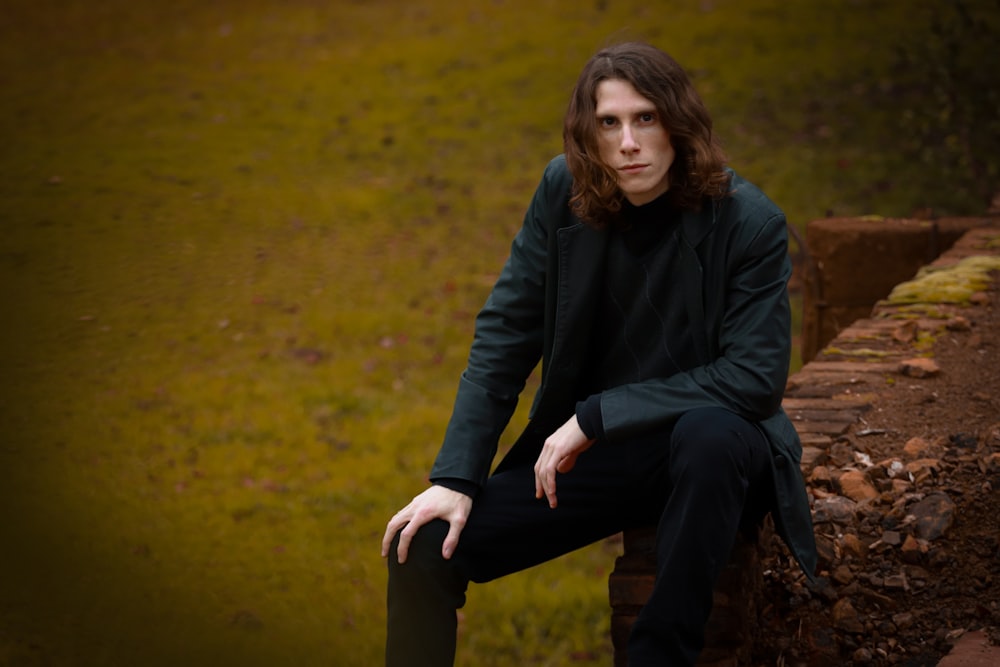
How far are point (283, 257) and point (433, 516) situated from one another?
6342mm

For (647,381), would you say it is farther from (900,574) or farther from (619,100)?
(900,574)

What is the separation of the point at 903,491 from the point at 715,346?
1.02 m

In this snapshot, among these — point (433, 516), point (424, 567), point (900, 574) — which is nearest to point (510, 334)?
point (433, 516)

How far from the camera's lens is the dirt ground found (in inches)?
114

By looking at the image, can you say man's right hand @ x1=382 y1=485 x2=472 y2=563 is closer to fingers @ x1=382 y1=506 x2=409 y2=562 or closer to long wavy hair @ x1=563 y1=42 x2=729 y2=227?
fingers @ x1=382 y1=506 x2=409 y2=562

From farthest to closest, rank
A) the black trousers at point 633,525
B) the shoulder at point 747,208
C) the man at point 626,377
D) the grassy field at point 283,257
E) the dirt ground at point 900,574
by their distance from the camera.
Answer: the grassy field at point 283,257, the dirt ground at point 900,574, the shoulder at point 747,208, the man at point 626,377, the black trousers at point 633,525

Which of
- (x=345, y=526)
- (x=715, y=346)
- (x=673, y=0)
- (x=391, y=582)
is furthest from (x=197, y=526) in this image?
(x=673, y=0)

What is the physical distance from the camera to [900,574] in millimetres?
3002

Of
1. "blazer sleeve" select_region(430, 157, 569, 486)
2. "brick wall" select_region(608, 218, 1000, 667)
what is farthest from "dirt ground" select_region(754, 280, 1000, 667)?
"blazer sleeve" select_region(430, 157, 569, 486)

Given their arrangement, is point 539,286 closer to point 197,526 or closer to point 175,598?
point 175,598

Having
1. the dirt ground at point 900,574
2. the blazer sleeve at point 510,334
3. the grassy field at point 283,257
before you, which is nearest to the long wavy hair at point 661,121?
the blazer sleeve at point 510,334

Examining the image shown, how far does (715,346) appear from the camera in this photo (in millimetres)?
2568

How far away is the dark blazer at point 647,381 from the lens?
2402 mm

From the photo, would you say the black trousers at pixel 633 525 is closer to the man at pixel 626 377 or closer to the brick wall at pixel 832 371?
the man at pixel 626 377
